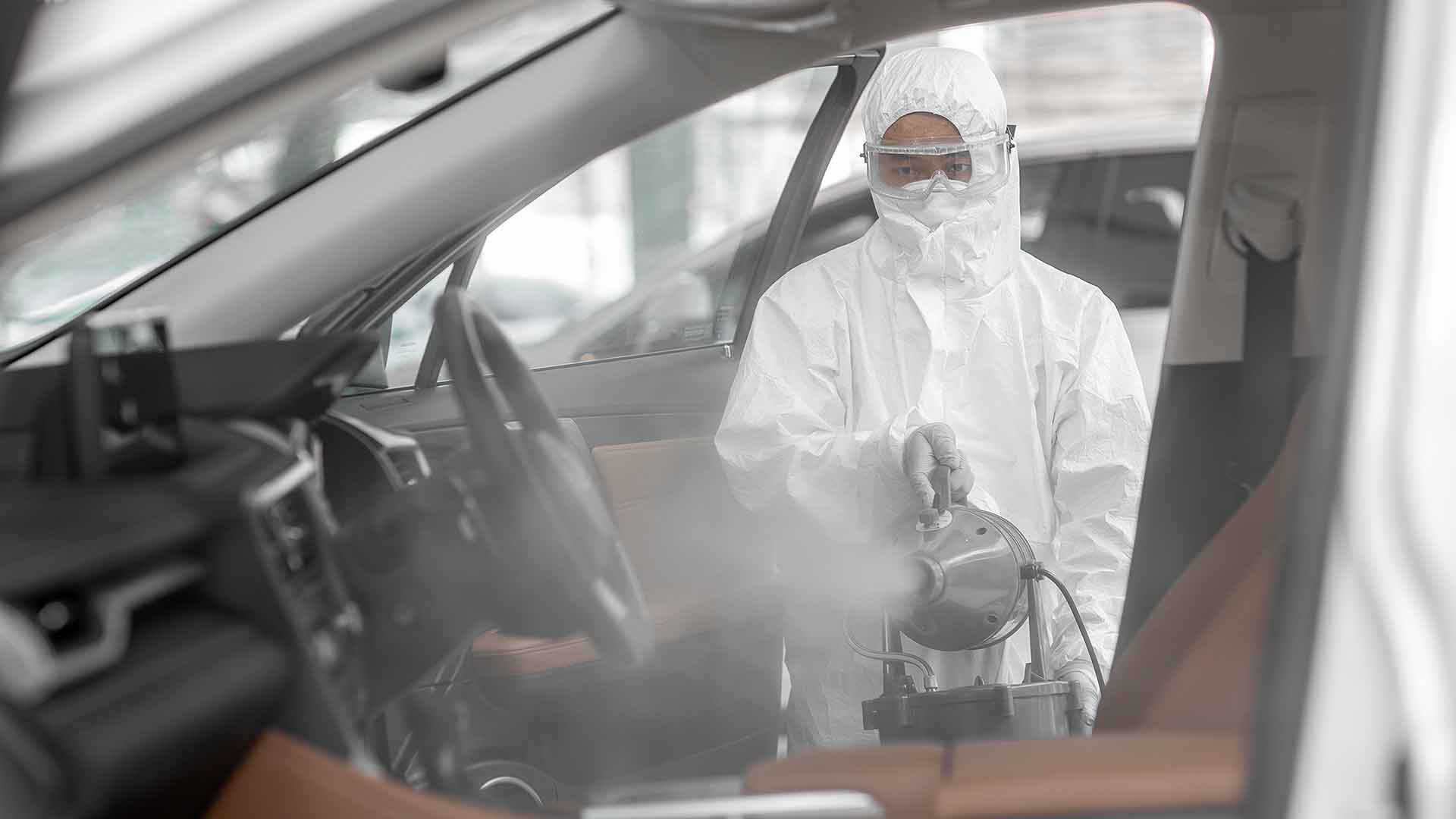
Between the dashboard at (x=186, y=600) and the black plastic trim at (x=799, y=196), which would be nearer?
the dashboard at (x=186, y=600)

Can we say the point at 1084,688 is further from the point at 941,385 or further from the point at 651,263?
the point at 651,263

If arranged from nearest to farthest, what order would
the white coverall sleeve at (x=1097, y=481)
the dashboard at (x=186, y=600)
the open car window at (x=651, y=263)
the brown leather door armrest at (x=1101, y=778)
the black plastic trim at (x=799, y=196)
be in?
the dashboard at (x=186, y=600) → the brown leather door armrest at (x=1101, y=778) → the open car window at (x=651, y=263) → the white coverall sleeve at (x=1097, y=481) → the black plastic trim at (x=799, y=196)

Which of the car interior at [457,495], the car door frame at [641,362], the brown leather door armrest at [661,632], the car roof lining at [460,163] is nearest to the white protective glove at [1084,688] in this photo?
the car interior at [457,495]

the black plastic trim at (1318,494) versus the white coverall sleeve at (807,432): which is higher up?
the black plastic trim at (1318,494)

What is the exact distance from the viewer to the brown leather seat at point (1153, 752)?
964mm

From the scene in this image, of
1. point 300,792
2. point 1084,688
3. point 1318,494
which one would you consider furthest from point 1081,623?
point 300,792

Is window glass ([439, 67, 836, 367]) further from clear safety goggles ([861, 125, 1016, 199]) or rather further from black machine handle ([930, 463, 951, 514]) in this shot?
black machine handle ([930, 463, 951, 514])

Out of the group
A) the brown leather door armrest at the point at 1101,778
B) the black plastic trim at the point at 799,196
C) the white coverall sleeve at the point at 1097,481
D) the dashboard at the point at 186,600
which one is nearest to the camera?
the dashboard at the point at 186,600

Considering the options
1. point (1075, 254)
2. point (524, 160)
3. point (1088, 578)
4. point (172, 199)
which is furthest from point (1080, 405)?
point (1075, 254)

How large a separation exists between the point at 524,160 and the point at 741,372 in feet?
3.27

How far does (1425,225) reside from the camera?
878 mm

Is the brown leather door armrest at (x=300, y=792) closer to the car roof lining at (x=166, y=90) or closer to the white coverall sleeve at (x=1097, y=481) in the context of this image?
the car roof lining at (x=166, y=90)

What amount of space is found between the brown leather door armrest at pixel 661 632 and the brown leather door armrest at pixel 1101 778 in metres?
0.39

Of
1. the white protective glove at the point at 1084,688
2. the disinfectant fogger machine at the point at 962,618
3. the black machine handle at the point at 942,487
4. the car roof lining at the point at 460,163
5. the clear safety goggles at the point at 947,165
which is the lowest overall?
the white protective glove at the point at 1084,688
